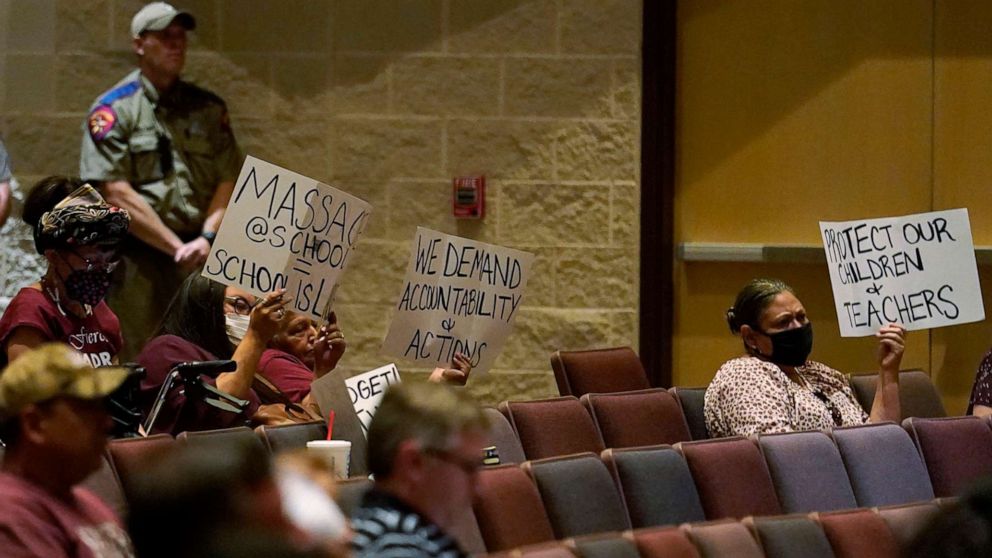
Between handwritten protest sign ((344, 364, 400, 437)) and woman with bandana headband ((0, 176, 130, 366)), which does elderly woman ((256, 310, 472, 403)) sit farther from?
woman with bandana headband ((0, 176, 130, 366))

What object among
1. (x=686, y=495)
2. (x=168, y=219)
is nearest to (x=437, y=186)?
(x=168, y=219)

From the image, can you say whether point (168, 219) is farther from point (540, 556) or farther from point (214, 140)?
point (540, 556)

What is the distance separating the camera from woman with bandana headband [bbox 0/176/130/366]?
4.61 m

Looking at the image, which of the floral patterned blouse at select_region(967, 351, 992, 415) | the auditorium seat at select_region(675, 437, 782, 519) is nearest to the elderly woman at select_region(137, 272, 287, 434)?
the auditorium seat at select_region(675, 437, 782, 519)

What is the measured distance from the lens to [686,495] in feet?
14.4

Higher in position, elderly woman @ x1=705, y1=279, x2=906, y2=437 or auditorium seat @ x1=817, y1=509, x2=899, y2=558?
elderly woman @ x1=705, y1=279, x2=906, y2=437

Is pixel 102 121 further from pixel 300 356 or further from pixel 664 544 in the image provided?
pixel 664 544

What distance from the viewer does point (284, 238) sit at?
207 inches

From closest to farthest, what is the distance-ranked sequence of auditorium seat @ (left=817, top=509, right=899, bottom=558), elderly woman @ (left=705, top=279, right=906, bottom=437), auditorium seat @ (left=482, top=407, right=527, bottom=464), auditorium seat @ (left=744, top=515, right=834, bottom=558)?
auditorium seat @ (left=744, top=515, right=834, bottom=558) → auditorium seat @ (left=817, top=509, right=899, bottom=558) → auditorium seat @ (left=482, top=407, right=527, bottom=464) → elderly woman @ (left=705, top=279, right=906, bottom=437)

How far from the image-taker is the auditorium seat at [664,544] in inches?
131

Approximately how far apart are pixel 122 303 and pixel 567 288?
1842 mm

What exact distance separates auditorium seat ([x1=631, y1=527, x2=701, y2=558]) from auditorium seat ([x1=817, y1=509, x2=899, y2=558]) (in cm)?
42

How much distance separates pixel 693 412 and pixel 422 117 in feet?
7.23

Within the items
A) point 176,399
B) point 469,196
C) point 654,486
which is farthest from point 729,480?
point 469,196
